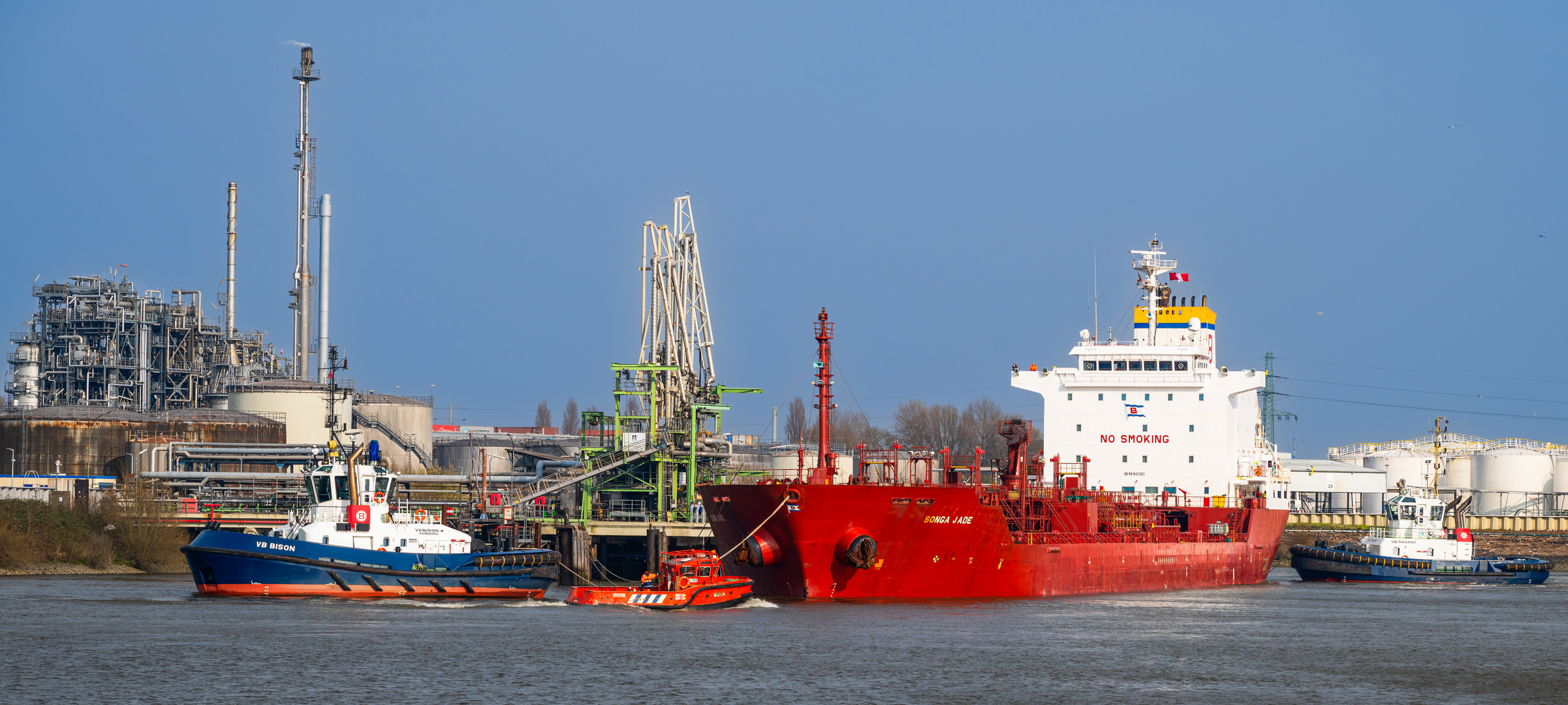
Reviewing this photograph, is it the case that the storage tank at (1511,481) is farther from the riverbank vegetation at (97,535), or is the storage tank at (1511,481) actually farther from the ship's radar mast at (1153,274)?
the riverbank vegetation at (97,535)

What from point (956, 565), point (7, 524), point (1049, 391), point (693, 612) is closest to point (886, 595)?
point (956, 565)

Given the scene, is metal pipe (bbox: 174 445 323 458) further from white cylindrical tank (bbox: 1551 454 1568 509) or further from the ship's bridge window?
white cylindrical tank (bbox: 1551 454 1568 509)

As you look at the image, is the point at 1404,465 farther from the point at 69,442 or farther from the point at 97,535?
the point at 97,535

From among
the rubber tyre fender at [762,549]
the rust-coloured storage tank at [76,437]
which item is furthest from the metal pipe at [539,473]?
the rubber tyre fender at [762,549]

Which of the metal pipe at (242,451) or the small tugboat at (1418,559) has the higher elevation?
the metal pipe at (242,451)

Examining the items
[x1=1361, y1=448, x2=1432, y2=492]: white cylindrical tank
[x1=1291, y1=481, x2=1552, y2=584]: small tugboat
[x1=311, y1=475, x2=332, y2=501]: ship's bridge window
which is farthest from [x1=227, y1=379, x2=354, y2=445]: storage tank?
[x1=1361, y1=448, x2=1432, y2=492]: white cylindrical tank

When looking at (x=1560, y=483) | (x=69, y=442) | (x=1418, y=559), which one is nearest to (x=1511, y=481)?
(x=1560, y=483)

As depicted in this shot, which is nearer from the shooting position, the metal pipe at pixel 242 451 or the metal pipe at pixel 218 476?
the metal pipe at pixel 218 476

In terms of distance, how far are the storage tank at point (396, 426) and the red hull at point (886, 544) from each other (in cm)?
4129

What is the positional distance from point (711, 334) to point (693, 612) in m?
26.8

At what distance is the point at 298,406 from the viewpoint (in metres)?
75.8

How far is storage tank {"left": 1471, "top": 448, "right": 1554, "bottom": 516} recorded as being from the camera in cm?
9850

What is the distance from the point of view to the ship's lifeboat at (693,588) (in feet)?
124

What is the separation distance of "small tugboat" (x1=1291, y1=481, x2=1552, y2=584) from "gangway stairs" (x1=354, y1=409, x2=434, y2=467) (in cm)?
4426
